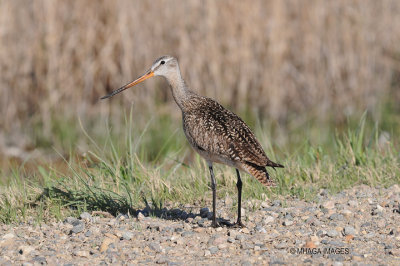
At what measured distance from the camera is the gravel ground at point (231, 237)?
458 centimetres

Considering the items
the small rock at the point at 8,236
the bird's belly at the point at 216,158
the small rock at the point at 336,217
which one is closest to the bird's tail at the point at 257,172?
the bird's belly at the point at 216,158

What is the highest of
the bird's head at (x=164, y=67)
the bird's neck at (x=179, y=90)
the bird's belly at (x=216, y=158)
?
the bird's head at (x=164, y=67)

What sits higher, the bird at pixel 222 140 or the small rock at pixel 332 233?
the bird at pixel 222 140

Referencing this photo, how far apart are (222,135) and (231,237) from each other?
87 cm

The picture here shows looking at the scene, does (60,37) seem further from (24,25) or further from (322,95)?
(322,95)

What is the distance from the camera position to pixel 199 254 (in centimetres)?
471

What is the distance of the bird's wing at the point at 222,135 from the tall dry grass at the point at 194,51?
4496mm

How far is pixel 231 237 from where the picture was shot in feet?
16.4

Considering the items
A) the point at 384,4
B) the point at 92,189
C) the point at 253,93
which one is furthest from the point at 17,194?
the point at 384,4

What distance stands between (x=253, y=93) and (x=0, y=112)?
404 cm

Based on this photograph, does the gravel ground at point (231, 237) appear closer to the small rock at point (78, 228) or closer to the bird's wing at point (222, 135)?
the small rock at point (78, 228)

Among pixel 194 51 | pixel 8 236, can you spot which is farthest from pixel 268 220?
pixel 194 51

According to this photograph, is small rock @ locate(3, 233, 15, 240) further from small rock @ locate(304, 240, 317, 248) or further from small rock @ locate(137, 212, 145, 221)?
small rock @ locate(304, 240, 317, 248)

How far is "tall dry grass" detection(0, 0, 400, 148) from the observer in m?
9.88
